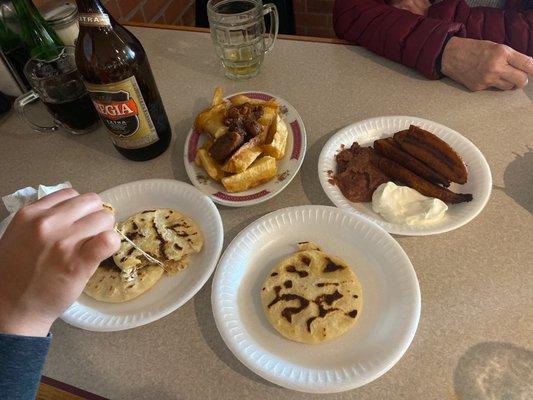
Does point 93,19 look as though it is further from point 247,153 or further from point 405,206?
point 405,206

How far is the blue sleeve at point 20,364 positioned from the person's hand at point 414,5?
1274mm

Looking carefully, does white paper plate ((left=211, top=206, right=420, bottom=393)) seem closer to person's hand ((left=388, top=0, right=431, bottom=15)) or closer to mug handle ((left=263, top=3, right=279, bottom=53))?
mug handle ((left=263, top=3, right=279, bottom=53))

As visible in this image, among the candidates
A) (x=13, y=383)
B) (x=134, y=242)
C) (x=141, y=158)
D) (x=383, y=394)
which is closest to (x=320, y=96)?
(x=141, y=158)

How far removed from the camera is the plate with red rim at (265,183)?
2.64 ft

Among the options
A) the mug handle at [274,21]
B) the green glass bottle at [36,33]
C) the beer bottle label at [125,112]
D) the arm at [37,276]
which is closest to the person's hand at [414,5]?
the mug handle at [274,21]

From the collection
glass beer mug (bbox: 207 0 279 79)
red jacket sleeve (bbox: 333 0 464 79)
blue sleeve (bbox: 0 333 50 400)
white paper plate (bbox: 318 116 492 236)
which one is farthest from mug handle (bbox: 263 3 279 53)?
blue sleeve (bbox: 0 333 50 400)

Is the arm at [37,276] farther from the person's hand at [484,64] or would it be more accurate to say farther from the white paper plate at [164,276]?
the person's hand at [484,64]

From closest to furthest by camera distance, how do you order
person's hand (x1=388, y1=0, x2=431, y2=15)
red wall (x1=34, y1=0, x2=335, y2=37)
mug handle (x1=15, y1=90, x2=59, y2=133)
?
mug handle (x1=15, y1=90, x2=59, y2=133)
person's hand (x1=388, y1=0, x2=431, y2=15)
red wall (x1=34, y1=0, x2=335, y2=37)

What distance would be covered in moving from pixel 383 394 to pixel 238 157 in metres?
0.49

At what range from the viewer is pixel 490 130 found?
0.92 metres

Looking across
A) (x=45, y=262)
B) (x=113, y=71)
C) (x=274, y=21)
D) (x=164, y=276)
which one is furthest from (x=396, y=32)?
(x=45, y=262)

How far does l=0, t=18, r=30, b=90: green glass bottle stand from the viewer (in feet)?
3.37

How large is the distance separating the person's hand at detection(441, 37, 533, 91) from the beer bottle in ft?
2.46

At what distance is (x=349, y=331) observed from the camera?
0.64 metres
